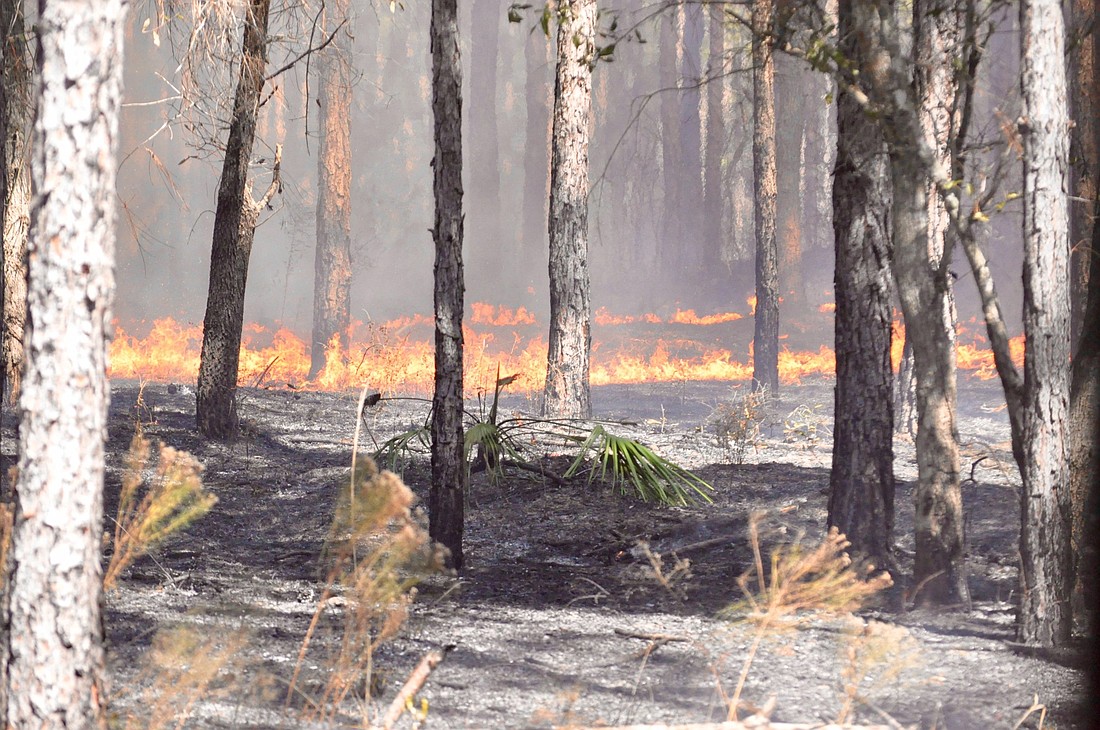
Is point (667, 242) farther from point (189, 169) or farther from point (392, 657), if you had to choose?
point (392, 657)

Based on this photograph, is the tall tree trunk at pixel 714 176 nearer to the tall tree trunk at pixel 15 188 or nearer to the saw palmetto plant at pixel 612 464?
the saw palmetto plant at pixel 612 464

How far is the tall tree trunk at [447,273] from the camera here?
4.93 meters

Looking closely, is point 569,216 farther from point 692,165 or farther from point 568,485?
point 692,165

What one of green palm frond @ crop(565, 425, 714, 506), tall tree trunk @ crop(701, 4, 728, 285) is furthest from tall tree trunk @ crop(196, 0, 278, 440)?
tall tree trunk @ crop(701, 4, 728, 285)

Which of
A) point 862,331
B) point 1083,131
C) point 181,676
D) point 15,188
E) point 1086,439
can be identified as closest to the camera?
point 181,676

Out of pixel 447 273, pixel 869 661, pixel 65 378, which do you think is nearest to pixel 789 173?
pixel 447 273

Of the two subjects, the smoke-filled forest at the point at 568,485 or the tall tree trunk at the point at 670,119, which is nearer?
the smoke-filled forest at the point at 568,485

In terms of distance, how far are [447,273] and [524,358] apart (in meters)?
17.6

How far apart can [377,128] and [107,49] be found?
1828 inches

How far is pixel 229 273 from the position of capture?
29.0 ft

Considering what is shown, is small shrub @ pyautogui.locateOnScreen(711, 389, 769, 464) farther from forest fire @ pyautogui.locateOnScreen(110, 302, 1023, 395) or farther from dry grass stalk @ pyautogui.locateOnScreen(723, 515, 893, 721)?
forest fire @ pyautogui.locateOnScreen(110, 302, 1023, 395)

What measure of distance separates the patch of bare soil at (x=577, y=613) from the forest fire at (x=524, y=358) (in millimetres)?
8187

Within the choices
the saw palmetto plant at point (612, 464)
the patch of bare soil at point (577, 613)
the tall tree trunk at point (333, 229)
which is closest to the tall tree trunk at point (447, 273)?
the patch of bare soil at point (577, 613)

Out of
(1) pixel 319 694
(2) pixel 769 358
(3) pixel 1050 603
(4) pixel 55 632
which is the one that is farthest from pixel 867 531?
(2) pixel 769 358
